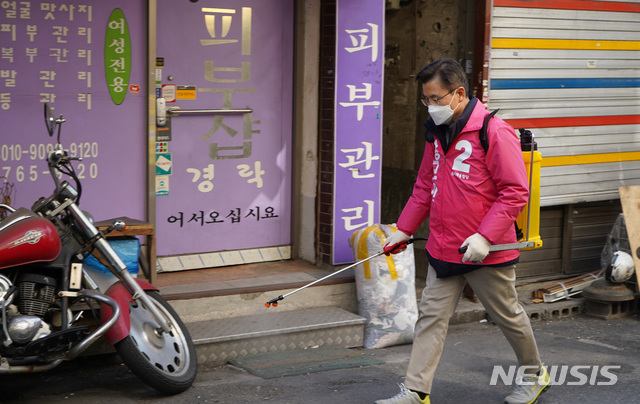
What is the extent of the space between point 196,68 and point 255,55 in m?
0.56

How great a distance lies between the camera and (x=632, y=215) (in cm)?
797

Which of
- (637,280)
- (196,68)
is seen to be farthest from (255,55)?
(637,280)

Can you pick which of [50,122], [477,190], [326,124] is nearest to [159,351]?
[50,122]

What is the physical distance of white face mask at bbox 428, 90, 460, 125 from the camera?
5.12 meters

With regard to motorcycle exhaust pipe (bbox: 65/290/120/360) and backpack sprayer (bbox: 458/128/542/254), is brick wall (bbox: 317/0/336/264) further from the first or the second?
motorcycle exhaust pipe (bbox: 65/290/120/360)

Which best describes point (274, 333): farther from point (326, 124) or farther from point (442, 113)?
point (442, 113)

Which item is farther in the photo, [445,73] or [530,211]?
[530,211]

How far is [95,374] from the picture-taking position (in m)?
5.99

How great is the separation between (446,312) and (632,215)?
351 centimetres

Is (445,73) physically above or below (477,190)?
above

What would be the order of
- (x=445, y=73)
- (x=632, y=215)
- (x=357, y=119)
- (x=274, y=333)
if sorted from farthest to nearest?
(x=632, y=215) < (x=357, y=119) < (x=274, y=333) < (x=445, y=73)

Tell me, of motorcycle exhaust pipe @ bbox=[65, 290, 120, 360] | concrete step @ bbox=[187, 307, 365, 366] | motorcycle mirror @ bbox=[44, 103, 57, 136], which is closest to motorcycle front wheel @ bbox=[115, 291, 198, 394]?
motorcycle exhaust pipe @ bbox=[65, 290, 120, 360]

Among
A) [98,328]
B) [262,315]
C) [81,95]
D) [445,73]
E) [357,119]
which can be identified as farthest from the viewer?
[357,119]

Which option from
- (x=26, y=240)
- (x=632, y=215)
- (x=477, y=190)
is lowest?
(x=632, y=215)
